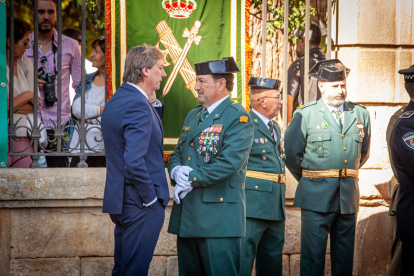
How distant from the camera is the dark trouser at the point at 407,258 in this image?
4449mm

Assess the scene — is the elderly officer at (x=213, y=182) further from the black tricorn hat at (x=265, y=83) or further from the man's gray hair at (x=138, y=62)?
the black tricorn hat at (x=265, y=83)

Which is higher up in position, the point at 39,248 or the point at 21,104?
the point at 21,104

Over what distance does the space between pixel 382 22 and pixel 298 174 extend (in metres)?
1.75

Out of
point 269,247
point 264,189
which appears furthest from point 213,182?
point 269,247

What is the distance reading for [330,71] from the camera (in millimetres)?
5293

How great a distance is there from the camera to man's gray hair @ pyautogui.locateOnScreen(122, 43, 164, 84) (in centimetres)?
390

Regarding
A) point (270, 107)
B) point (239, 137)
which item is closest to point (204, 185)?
point (239, 137)

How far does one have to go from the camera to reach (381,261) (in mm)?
5887

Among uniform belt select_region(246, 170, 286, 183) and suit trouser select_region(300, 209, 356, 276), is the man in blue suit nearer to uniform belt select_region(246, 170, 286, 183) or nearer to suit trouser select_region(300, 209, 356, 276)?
uniform belt select_region(246, 170, 286, 183)

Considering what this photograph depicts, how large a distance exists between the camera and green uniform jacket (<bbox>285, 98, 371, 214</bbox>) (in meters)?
2.18

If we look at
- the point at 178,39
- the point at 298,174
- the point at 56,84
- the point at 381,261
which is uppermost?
the point at 178,39

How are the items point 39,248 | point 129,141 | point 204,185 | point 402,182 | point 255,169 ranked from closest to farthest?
point 129,141, point 204,185, point 402,182, point 255,169, point 39,248

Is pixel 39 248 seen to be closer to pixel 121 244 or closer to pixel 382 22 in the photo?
pixel 121 244

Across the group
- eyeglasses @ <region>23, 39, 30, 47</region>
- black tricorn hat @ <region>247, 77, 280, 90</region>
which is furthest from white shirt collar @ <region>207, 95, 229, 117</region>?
eyeglasses @ <region>23, 39, 30, 47</region>
